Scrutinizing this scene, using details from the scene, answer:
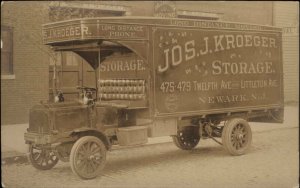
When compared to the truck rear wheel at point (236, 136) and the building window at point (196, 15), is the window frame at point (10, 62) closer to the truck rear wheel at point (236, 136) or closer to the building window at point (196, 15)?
the building window at point (196, 15)

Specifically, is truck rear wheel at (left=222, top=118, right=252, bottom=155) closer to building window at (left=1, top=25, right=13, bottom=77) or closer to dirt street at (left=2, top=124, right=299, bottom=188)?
dirt street at (left=2, top=124, right=299, bottom=188)

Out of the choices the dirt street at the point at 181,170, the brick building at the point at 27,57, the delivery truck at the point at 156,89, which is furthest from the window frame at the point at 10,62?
the delivery truck at the point at 156,89

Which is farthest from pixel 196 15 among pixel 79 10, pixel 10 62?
pixel 10 62

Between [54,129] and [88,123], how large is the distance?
0.69m

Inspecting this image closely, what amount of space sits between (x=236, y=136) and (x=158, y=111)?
226 centimetres

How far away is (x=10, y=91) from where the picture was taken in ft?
49.0

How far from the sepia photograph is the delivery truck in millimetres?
20

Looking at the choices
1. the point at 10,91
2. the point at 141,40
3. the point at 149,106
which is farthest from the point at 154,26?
the point at 10,91

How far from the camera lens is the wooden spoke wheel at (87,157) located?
762cm

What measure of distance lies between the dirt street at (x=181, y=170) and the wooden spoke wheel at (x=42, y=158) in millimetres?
133

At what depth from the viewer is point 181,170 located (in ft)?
27.9

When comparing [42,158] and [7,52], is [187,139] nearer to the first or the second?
[42,158]

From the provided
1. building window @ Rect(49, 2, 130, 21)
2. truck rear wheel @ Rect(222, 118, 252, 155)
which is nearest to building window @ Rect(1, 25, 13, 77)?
building window @ Rect(49, 2, 130, 21)

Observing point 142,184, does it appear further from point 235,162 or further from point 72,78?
point 72,78
